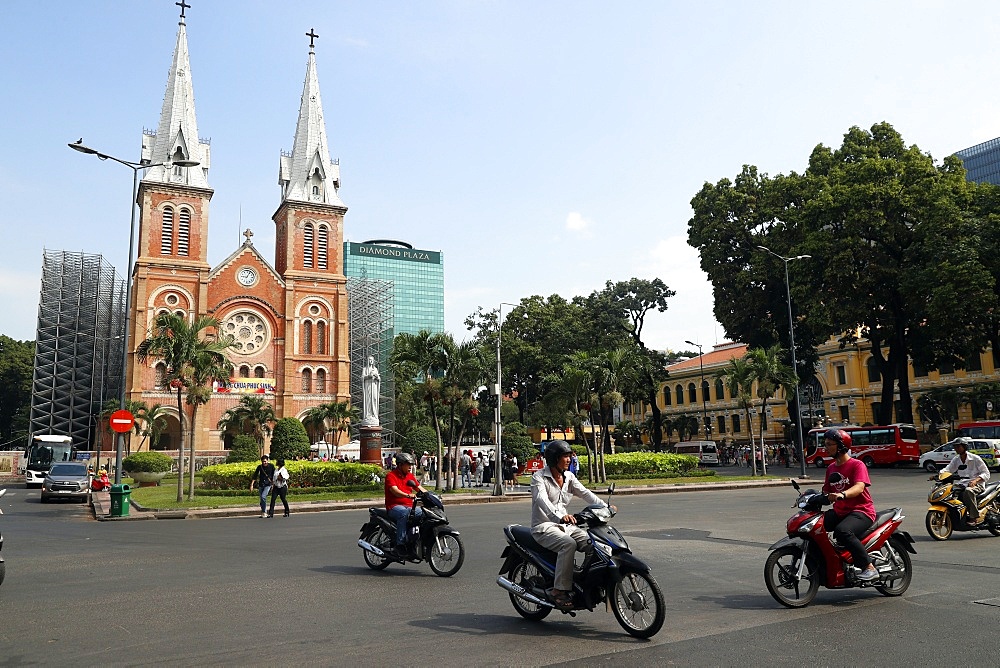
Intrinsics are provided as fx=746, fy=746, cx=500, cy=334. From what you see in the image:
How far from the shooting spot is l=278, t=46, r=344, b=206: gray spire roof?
65938mm

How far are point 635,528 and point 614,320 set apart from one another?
44009 millimetres

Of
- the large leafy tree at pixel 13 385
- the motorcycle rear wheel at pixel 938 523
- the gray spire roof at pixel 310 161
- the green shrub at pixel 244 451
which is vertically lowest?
the motorcycle rear wheel at pixel 938 523

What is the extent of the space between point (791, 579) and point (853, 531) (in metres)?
0.73

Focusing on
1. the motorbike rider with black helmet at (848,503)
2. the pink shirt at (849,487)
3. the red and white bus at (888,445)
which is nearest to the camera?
the motorbike rider with black helmet at (848,503)

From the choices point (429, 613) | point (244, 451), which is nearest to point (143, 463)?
point (244, 451)

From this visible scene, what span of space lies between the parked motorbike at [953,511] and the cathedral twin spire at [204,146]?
60286mm

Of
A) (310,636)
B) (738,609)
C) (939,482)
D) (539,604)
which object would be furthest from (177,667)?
(939,482)

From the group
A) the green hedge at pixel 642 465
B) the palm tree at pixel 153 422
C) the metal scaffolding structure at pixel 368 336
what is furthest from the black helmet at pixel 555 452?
the metal scaffolding structure at pixel 368 336

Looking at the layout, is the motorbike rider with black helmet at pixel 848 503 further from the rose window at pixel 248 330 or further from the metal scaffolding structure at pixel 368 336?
the metal scaffolding structure at pixel 368 336

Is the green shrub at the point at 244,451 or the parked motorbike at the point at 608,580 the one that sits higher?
the green shrub at the point at 244,451

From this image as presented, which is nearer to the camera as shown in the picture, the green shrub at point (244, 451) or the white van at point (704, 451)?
the green shrub at point (244, 451)

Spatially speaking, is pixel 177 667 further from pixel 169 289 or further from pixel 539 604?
pixel 169 289

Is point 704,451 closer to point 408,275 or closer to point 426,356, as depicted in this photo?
point 426,356

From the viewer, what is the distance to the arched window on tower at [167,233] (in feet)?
199
